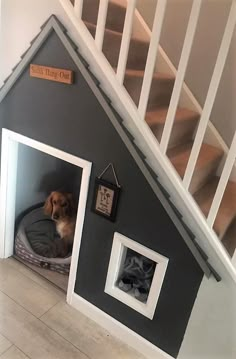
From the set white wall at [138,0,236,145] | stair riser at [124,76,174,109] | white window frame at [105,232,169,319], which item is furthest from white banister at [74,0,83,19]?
white window frame at [105,232,169,319]

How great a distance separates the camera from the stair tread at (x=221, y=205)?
161cm

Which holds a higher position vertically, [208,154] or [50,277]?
[208,154]

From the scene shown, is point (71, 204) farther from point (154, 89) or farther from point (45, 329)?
point (154, 89)

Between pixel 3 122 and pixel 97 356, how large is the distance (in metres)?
1.63

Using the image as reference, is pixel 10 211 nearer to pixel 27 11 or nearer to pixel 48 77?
pixel 48 77

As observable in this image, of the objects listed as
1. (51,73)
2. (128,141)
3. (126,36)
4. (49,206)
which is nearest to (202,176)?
(128,141)

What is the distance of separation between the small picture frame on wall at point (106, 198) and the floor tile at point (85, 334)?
80cm

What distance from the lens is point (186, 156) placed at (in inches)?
72.2

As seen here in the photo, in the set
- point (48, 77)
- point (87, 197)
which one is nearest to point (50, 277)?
point (87, 197)

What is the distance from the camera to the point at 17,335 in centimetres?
192

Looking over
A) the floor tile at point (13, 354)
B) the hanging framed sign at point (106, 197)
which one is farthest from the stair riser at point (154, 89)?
the floor tile at point (13, 354)

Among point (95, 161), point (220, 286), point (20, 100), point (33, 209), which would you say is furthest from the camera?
point (33, 209)

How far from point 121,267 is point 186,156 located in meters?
0.82

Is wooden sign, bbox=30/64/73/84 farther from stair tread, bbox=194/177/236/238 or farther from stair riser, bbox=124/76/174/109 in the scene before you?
stair tread, bbox=194/177/236/238
